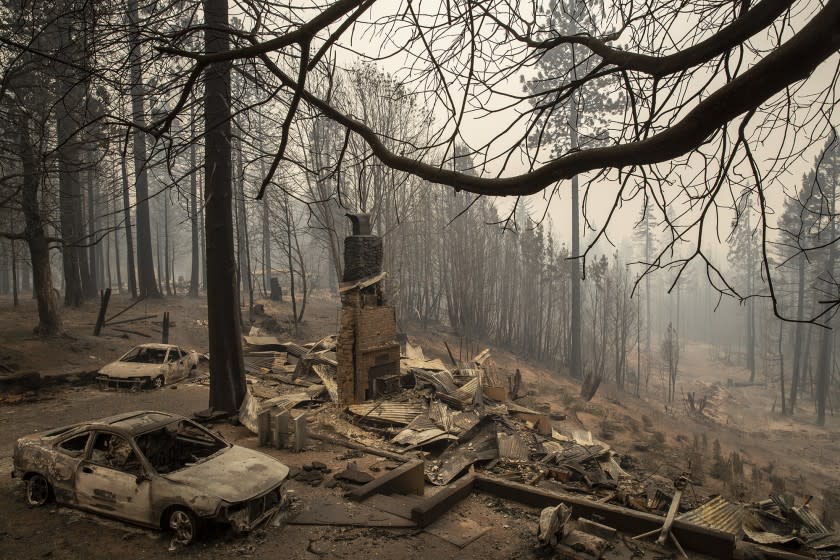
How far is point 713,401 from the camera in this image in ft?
123

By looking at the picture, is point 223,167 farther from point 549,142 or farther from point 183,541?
point 549,142

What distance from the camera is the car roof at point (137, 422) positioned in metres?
6.32

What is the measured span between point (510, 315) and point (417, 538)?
2737 centimetres

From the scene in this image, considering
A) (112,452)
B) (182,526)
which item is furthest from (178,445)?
(182,526)

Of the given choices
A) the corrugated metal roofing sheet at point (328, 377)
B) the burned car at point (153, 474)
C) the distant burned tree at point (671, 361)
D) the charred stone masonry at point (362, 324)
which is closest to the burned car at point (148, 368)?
the corrugated metal roofing sheet at point (328, 377)

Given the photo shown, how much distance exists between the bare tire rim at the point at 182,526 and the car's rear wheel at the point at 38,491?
2.03m

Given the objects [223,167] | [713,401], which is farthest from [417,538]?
[713,401]

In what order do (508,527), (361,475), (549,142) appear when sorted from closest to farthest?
(508,527)
(361,475)
(549,142)

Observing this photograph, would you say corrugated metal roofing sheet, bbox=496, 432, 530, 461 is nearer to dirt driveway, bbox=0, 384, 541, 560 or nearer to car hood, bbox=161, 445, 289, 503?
dirt driveway, bbox=0, 384, 541, 560

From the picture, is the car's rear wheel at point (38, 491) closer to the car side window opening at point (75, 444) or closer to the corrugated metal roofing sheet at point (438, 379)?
the car side window opening at point (75, 444)

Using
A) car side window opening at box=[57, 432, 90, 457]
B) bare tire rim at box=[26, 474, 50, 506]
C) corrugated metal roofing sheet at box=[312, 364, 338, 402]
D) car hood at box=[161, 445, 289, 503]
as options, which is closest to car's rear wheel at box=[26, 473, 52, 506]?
bare tire rim at box=[26, 474, 50, 506]

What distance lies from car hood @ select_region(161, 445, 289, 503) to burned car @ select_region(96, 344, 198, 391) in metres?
8.94

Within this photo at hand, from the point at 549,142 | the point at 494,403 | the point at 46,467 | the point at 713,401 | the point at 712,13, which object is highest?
the point at 549,142

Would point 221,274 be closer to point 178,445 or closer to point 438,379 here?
point 178,445
